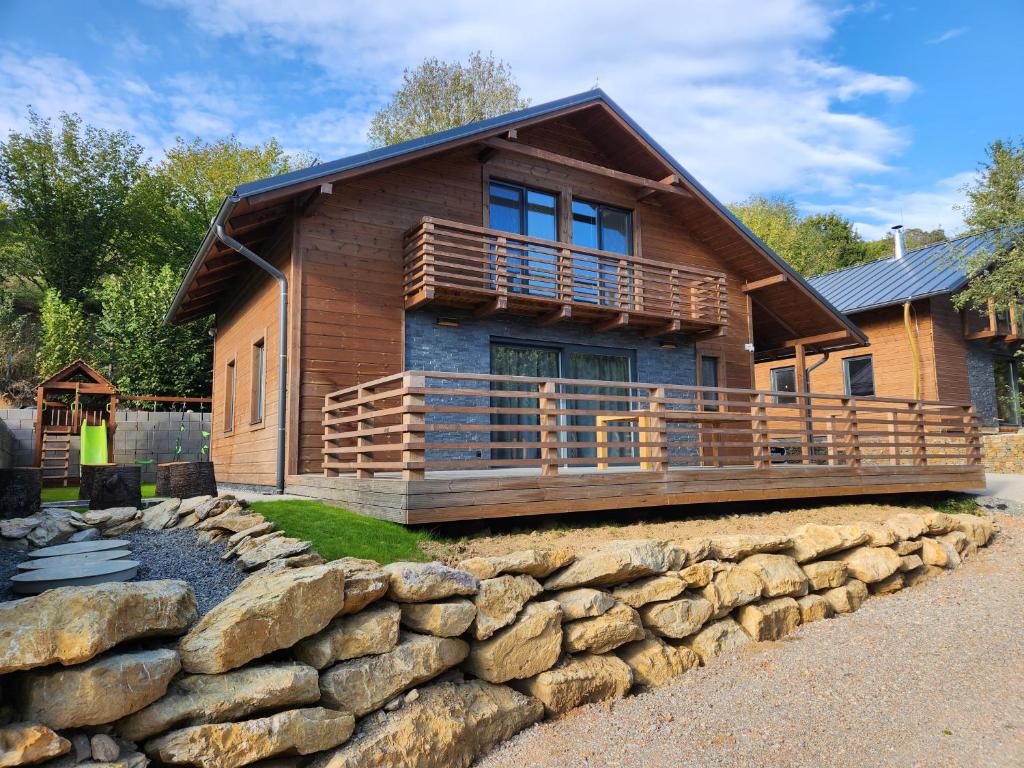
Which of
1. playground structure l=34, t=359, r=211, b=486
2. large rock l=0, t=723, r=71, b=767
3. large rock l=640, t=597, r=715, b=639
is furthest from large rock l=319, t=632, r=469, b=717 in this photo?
playground structure l=34, t=359, r=211, b=486

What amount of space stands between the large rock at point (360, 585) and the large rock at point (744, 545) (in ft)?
10.8

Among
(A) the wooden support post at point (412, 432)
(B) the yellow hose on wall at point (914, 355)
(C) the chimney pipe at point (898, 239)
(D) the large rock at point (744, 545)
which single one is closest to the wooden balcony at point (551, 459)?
(A) the wooden support post at point (412, 432)

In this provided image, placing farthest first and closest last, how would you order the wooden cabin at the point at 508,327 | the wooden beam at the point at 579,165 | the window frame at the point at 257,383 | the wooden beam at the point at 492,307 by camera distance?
the window frame at the point at 257,383
the wooden beam at the point at 579,165
the wooden beam at the point at 492,307
the wooden cabin at the point at 508,327

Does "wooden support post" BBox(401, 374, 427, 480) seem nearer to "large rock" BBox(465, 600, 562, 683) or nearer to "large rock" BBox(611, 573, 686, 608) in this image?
"large rock" BBox(465, 600, 562, 683)

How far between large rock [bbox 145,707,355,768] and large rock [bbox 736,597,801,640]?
371cm

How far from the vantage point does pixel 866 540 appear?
24.5ft

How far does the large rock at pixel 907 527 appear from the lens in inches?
310

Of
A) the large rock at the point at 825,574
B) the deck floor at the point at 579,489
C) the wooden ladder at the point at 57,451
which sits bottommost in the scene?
the large rock at the point at 825,574

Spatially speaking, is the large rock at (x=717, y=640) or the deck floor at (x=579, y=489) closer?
the large rock at (x=717, y=640)

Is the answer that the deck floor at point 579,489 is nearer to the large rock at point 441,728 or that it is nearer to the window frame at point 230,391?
the large rock at point 441,728

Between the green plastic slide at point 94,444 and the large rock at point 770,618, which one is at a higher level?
the green plastic slide at point 94,444

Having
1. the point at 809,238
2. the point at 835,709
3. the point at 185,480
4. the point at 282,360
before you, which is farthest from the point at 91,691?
the point at 809,238

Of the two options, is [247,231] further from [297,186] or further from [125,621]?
[125,621]

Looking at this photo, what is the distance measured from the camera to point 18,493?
607cm
